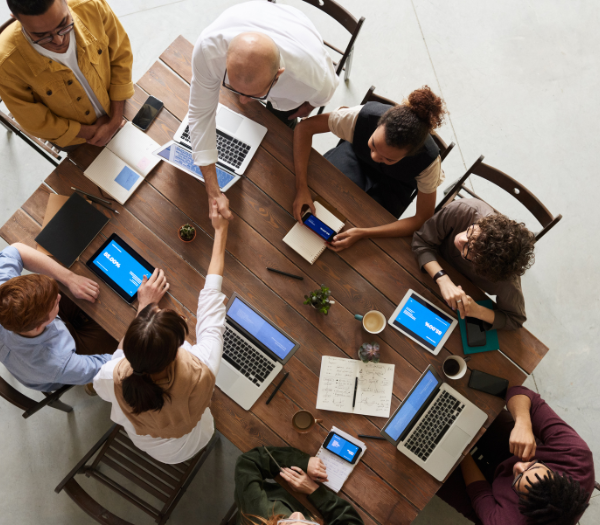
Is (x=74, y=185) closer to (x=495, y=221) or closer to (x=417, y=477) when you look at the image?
(x=495, y=221)

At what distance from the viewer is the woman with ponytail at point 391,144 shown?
174cm

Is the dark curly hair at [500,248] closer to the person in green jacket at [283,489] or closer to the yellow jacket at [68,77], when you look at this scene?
the person in green jacket at [283,489]

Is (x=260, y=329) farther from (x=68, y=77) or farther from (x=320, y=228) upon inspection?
(x=68, y=77)

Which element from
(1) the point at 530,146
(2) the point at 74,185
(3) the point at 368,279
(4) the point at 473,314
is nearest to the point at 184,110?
(2) the point at 74,185

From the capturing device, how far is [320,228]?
2.00 m

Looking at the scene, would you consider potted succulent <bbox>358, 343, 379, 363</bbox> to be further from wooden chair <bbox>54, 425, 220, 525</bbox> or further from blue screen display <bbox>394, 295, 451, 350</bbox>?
wooden chair <bbox>54, 425, 220, 525</bbox>

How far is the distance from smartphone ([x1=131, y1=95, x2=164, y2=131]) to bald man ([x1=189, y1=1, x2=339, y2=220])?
1.02 ft

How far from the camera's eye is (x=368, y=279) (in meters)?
2.01

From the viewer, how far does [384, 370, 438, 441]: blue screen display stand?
1.88 m

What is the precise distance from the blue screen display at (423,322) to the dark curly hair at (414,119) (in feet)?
2.40

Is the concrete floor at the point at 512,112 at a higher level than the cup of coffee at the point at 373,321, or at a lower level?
higher

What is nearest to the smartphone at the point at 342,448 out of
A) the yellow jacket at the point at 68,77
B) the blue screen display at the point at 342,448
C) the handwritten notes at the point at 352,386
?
the blue screen display at the point at 342,448

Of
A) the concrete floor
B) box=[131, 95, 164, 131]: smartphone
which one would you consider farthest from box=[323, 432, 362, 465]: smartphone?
box=[131, 95, 164, 131]: smartphone

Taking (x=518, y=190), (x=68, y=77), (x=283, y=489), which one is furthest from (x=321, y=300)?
(x=68, y=77)
